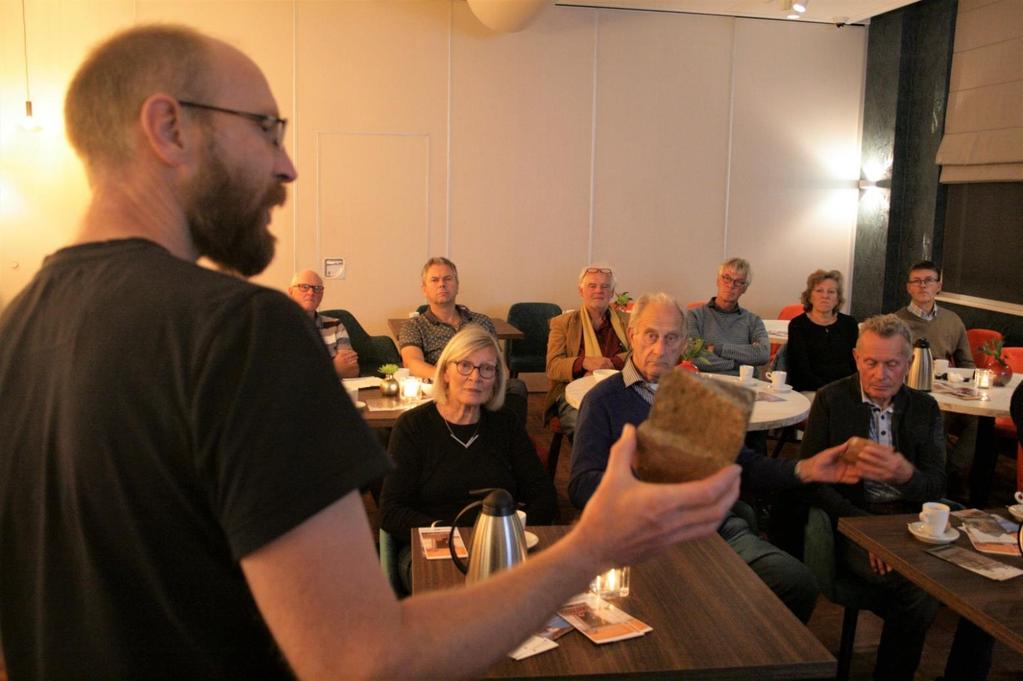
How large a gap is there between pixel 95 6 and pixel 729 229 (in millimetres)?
5838

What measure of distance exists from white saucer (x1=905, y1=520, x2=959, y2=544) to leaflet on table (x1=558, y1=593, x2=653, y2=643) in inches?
39.8

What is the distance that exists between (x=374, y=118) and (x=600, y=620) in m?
6.07

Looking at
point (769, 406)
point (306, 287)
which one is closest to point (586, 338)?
point (769, 406)

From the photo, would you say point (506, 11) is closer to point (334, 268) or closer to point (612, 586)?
point (334, 268)

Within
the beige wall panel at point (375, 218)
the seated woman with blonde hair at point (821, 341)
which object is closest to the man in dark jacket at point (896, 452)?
the seated woman with blonde hair at point (821, 341)

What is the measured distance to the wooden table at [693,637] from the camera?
5.51 ft

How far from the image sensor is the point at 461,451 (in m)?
3.03

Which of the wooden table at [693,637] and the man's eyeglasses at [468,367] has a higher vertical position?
the man's eyeglasses at [468,367]

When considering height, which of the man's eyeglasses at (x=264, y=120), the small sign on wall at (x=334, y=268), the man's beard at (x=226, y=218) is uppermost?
the man's eyeglasses at (x=264, y=120)

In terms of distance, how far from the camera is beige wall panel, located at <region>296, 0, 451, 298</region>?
704cm

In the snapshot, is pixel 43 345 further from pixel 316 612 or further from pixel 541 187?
pixel 541 187

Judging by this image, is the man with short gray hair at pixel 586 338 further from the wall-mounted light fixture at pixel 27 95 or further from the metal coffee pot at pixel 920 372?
the wall-mounted light fixture at pixel 27 95

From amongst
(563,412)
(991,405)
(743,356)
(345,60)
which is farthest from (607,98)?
(991,405)

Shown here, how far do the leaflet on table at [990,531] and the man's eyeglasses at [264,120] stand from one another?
7.31 feet
